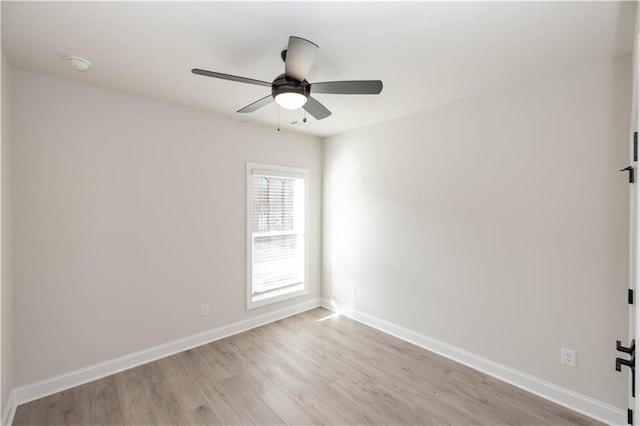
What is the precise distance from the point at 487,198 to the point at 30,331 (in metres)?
4.05

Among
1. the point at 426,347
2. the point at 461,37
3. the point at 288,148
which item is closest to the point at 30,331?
the point at 288,148

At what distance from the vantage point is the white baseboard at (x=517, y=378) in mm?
2115

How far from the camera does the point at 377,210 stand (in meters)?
3.70

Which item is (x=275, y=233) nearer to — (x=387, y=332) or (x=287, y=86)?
(x=387, y=332)

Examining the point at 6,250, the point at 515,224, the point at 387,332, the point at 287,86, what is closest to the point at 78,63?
the point at 6,250

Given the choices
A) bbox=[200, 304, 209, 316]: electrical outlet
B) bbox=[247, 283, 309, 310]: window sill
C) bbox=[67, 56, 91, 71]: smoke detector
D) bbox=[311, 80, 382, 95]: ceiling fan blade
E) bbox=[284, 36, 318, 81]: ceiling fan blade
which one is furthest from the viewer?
bbox=[247, 283, 309, 310]: window sill

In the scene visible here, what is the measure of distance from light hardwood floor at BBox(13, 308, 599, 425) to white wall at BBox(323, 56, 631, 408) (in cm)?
40

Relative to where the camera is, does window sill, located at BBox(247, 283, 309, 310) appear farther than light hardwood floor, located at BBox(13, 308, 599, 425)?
Yes

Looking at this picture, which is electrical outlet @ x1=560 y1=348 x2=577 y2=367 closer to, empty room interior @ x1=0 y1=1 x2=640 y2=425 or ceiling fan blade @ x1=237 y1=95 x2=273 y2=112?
empty room interior @ x1=0 y1=1 x2=640 y2=425

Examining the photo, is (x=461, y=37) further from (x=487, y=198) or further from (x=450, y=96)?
(x=487, y=198)

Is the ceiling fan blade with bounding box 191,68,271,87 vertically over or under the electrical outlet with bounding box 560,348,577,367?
over

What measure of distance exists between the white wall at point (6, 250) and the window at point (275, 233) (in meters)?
2.04

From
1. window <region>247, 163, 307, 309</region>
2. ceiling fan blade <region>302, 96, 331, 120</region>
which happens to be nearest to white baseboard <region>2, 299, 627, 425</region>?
window <region>247, 163, 307, 309</region>

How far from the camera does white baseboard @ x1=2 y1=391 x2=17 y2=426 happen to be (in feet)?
6.48
